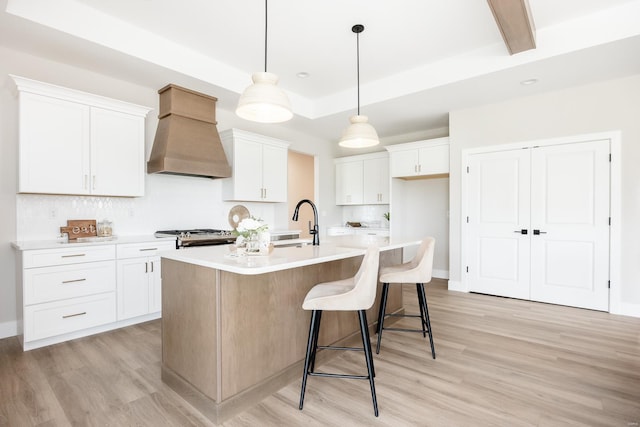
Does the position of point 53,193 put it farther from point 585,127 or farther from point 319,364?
point 585,127

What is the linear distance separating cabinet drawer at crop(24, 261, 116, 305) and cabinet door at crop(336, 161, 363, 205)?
4422mm

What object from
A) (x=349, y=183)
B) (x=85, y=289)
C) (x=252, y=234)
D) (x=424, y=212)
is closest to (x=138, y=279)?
(x=85, y=289)

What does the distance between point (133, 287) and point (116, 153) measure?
1432 mm

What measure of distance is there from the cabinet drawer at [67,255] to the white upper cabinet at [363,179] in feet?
14.4

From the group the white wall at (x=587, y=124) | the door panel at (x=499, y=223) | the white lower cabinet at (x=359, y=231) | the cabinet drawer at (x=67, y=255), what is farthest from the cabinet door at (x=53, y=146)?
the door panel at (x=499, y=223)

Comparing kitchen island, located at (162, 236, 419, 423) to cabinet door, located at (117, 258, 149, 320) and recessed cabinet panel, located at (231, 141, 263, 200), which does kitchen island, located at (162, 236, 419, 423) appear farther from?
recessed cabinet panel, located at (231, 141, 263, 200)

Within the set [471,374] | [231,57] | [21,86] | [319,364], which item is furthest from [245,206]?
[471,374]

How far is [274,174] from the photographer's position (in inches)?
206

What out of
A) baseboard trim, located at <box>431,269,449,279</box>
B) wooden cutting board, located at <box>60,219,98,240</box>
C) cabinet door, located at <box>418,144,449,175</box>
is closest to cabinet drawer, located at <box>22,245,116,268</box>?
wooden cutting board, located at <box>60,219,98,240</box>

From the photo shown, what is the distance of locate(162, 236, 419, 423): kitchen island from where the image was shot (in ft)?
5.97

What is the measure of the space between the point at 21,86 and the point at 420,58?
399 centimetres

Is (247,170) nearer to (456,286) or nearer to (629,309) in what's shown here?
(456,286)

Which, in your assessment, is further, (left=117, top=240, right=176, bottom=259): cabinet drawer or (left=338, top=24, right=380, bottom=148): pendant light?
(left=117, top=240, right=176, bottom=259): cabinet drawer

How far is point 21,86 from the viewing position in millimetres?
2900
